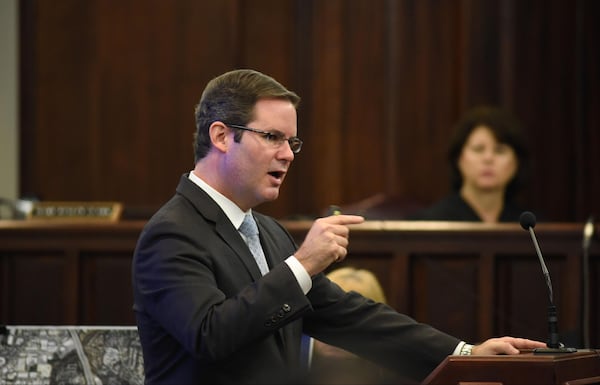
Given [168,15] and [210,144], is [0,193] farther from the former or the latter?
[210,144]

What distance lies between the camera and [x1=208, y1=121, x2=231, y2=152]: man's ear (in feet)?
10.7

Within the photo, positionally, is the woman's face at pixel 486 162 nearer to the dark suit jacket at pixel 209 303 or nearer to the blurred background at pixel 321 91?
the blurred background at pixel 321 91

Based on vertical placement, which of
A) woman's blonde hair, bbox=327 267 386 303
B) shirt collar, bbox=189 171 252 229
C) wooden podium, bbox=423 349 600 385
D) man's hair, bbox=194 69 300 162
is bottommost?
woman's blonde hair, bbox=327 267 386 303

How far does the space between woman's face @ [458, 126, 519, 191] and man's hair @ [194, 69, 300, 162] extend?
3.14 m

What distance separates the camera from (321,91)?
7.59 meters

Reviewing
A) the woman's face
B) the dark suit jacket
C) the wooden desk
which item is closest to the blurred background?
the woman's face

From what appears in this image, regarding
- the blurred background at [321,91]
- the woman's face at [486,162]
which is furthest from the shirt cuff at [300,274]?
the blurred background at [321,91]

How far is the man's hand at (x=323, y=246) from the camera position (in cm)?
304

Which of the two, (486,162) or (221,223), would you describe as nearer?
(221,223)

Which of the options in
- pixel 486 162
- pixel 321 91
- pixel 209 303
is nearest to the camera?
pixel 209 303

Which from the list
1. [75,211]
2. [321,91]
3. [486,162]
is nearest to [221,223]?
[75,211]

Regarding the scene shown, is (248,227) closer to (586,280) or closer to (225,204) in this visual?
(225,204)

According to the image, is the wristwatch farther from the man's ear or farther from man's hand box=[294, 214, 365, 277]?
the man's ear

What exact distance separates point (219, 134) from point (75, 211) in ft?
9.05
